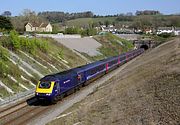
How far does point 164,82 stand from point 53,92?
9.83 metres

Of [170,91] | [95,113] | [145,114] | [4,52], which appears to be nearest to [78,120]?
[95,113]

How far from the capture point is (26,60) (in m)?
52.6

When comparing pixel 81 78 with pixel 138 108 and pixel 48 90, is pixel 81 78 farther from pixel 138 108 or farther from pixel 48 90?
pixel 138 108

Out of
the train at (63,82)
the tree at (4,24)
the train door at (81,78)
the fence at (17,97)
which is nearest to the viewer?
the train at (63,82)

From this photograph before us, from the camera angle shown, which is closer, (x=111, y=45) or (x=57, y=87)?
(x=57, y=87)

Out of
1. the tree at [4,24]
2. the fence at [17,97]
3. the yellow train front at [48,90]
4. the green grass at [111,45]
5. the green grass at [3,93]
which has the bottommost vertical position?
the green grass at [111,45]

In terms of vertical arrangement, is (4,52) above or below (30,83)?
above

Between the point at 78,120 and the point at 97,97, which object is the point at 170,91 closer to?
the point at 78,120

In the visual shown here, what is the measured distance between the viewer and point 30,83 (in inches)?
1757

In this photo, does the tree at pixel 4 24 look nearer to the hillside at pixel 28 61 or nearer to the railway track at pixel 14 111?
the hillside at pixel 28 61

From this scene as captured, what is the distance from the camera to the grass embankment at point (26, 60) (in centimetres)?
4251

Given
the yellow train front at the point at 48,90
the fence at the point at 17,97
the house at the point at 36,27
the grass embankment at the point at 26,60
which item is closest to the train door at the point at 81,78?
the fence at the point at 17,97

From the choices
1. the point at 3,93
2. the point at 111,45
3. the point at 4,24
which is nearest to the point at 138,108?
the point at 3,93

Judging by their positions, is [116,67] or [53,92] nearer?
[53,92]
